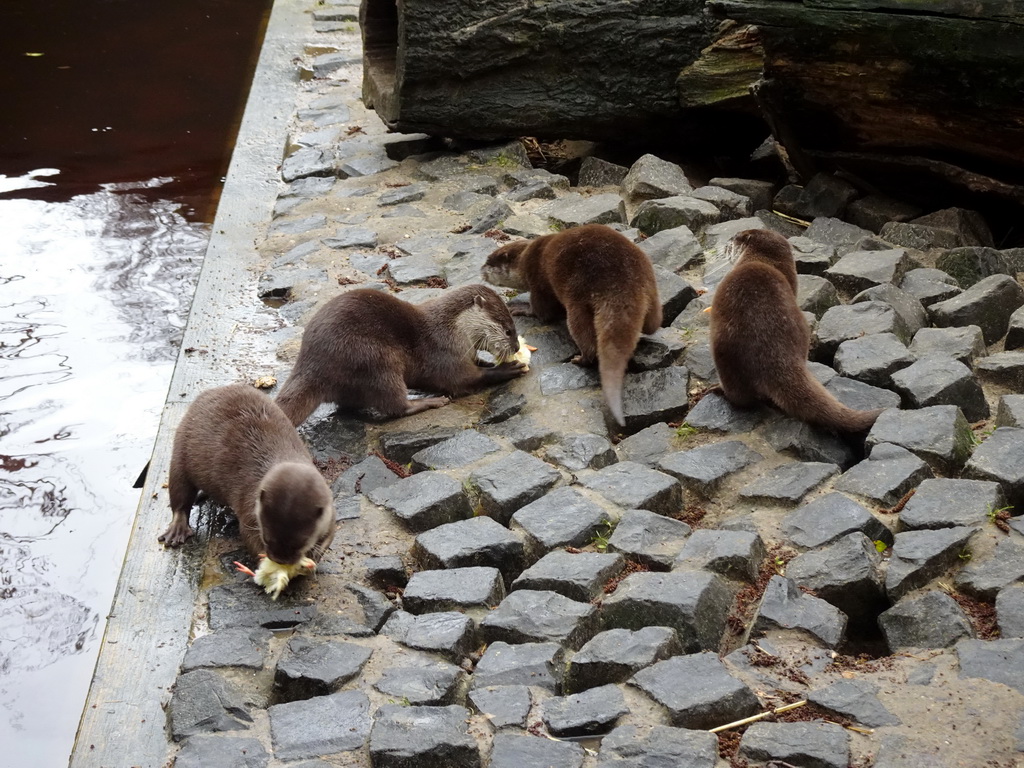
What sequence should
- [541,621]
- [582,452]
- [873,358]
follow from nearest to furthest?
[541,621] → [582,452] → [873,358]

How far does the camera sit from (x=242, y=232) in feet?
22.2

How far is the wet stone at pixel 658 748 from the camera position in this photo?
2.76 m

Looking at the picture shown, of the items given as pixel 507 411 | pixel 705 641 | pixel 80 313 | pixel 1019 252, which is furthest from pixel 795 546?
pixel 80 313

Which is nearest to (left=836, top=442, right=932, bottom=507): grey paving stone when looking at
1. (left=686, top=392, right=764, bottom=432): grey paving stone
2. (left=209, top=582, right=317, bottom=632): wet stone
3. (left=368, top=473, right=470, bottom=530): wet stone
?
(left=686, top=392, right=764, bottom=432): grey paving stone

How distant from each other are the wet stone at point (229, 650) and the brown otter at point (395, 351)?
3.68 ft

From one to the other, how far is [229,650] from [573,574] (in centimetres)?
108

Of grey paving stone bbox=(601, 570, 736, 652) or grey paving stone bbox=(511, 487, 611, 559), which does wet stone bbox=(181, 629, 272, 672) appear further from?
grey paving stone bbox=(601, 570, 736, 652)

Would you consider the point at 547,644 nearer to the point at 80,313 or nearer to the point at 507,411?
the point at 507,411

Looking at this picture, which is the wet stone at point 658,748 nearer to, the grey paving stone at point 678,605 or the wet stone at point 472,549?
the grey paving stone at point 678,605

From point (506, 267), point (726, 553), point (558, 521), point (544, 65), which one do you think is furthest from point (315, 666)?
point (544, 65)

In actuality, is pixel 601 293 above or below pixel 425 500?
above

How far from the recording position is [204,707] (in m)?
3.17

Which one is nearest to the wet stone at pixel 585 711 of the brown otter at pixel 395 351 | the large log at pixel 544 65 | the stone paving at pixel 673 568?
the stone paving at pixel 673 568

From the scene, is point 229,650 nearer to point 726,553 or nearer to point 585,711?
point 585,711
